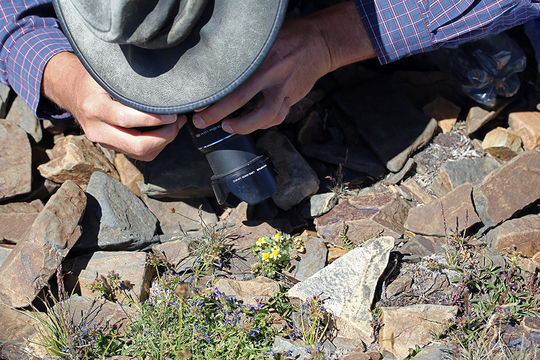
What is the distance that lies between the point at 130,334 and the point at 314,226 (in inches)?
36.0

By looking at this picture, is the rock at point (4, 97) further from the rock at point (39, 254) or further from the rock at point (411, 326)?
the rock at point (411, 326)

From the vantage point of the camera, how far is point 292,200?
2.55m

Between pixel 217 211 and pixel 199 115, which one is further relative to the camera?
pixel 217 211

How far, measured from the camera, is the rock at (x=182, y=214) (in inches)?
101

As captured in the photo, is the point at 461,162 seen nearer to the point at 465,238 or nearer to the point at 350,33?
the point at 465,238

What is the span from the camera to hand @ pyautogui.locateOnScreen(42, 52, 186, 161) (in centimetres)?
203

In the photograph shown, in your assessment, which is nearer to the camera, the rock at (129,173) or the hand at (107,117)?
the hand at (107,117)

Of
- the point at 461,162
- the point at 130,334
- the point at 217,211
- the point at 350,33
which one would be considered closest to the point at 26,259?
the point at 130,334

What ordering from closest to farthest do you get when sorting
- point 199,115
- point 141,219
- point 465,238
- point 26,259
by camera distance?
1. point 199,115
2. point 26,259
3. point 465,238
4. point 141,219

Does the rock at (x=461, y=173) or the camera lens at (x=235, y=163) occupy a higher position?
the camera lens at (x=235, y=163)

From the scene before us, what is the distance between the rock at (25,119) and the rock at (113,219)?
454 mm

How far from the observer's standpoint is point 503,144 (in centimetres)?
267

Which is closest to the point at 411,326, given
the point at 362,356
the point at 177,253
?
the point at 362,356

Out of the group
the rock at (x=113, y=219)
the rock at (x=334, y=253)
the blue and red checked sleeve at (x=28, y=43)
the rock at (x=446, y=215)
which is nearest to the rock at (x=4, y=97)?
the blue and red checked sleeve at (x=28, y=43)
